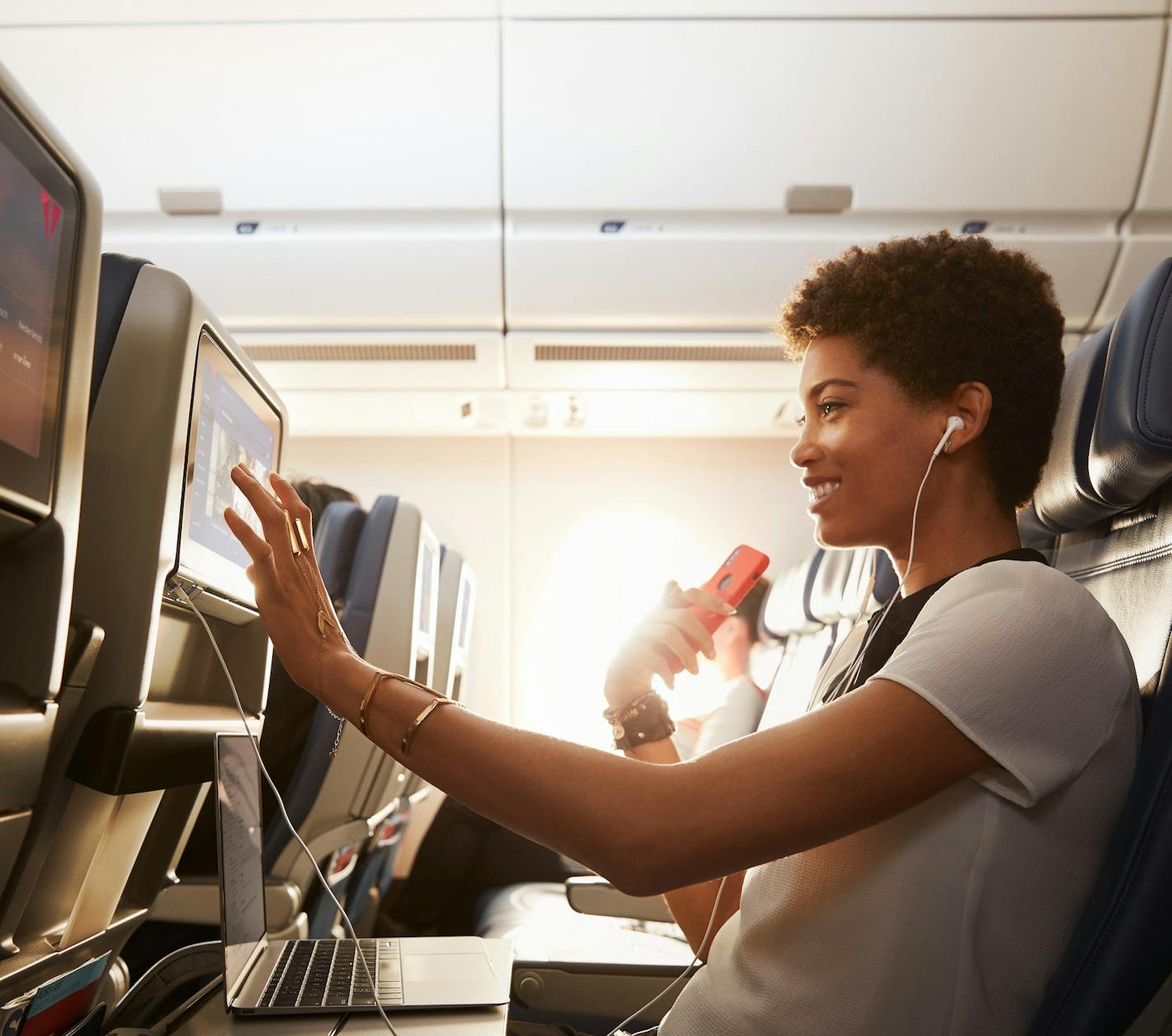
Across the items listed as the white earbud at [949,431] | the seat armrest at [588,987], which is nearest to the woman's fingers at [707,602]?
the white earbud at [949,431]

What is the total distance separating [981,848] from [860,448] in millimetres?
444

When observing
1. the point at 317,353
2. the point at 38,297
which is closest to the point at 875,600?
the point at 38,297

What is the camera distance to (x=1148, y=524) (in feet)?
3.60

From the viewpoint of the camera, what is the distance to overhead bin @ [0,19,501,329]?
303 cm

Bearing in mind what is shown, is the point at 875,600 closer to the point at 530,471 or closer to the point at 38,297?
the point at 38,297

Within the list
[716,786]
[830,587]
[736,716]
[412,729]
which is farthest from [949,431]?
[736,716]

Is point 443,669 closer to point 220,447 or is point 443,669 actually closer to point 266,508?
point 220,447

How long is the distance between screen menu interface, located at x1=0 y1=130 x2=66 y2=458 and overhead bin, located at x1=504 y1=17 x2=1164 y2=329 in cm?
251

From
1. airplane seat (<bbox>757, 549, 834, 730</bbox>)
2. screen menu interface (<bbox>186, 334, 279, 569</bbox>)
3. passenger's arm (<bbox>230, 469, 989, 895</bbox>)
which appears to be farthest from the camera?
airplane seat (<bbox>757, 549, 834, 730</bbox>)

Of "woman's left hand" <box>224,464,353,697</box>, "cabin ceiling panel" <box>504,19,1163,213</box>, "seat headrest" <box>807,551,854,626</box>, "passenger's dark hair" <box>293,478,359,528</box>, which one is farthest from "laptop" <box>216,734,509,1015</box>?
"cabin ceiling panel" <box>504,19,1163,213</box>

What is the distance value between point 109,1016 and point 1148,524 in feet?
4.34

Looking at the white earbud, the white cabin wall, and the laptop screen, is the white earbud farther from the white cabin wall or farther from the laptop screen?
the white cabin wall

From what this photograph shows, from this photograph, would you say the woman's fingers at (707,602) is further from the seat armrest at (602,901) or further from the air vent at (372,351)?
the air vent at (372,351)

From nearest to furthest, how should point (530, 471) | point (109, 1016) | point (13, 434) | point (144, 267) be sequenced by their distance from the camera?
point (13, 434) → point (144, 267) → point (109, 1016) → point (530, 471)
